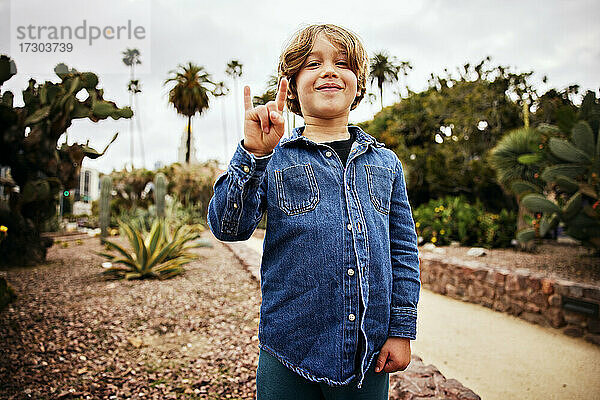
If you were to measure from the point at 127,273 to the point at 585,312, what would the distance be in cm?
545

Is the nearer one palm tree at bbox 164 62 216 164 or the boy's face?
the boy's face

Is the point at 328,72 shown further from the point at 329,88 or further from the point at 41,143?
the point at 41,143

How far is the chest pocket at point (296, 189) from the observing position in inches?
41.3

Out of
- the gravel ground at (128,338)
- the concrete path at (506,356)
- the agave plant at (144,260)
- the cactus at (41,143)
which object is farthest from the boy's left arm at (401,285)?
the cactus at (41,143)

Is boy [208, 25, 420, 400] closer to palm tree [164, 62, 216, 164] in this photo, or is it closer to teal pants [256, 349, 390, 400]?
teal pants [256, 349, 390, 400]

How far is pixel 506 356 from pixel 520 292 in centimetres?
131

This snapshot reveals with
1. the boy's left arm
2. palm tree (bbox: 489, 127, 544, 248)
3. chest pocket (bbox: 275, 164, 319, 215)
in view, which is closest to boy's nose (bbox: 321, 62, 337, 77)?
chest pocket (bbox: 275, 164, 319, 215)

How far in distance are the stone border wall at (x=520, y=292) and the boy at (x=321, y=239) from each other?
146 inches

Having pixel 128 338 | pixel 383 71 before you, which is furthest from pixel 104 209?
pixel 383 71

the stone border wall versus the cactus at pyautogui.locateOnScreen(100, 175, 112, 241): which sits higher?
the cactus at pyautogui.locateOnScreen(100, 175, 112, 241)

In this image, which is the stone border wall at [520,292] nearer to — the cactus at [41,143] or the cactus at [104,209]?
the cactus at [41,143]

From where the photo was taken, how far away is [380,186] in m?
1.16

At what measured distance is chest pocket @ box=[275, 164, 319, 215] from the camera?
105 cm

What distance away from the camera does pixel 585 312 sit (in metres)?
3.70
